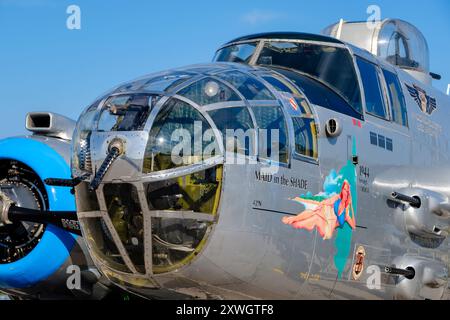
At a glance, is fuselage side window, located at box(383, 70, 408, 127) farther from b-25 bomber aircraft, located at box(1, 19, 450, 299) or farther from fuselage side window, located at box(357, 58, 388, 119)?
fuselage side window, located at box(357, 58, 388, 119)

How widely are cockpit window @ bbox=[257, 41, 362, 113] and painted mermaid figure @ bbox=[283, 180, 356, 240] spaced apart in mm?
1258

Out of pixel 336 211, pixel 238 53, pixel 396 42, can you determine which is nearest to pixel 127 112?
pixel 336 211

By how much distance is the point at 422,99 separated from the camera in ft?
35.4

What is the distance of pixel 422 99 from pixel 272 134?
3900 millimetres

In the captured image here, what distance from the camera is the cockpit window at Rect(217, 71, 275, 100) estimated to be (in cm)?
767

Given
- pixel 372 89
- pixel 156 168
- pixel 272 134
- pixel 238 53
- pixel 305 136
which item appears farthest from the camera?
pixel 238 53

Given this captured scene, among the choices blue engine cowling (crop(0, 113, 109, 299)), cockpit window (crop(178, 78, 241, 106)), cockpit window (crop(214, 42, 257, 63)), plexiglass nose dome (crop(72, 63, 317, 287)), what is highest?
cockpit window (crop(214, 42, 257, 63))

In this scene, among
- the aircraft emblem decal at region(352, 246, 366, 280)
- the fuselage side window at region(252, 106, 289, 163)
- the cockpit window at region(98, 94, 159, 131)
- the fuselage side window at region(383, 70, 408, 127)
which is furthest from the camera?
the fuselage side window at region(383, 70, 408, 127)

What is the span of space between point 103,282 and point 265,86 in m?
3.70

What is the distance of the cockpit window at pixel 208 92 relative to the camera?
732cm

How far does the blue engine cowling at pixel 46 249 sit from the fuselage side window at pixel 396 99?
408cm

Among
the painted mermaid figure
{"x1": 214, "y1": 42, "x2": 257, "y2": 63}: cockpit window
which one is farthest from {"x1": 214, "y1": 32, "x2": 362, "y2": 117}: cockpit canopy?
the painted mermaid figure

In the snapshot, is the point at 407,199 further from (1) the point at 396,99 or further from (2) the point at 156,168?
(2) the point at 156,168
